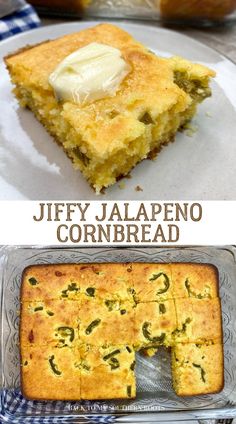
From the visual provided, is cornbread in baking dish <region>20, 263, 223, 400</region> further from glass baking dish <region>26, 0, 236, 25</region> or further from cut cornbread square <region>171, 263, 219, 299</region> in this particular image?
glass baking dish <region>26, 0, 236, 25</region>

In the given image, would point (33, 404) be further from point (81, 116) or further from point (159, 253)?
point (81, 116)

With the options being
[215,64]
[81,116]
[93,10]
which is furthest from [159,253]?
[93,10]

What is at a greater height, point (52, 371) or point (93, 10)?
point (93, 10)

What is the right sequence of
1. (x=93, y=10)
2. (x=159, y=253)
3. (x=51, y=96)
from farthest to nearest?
1. (x=93, y=10)
2. (x=51, y=96)
3. (x=159, y=253)

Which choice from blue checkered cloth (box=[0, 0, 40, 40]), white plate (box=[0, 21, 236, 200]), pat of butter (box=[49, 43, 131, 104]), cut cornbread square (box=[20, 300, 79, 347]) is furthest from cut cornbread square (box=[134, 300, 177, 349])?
blue checkered cloth (box=[0, 0, 40, 40])

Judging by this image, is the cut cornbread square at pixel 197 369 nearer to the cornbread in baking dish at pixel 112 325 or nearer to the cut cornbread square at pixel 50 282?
the cornbread in baking dish at pixel 112 325

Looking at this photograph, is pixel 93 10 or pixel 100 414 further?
pixel 93 10

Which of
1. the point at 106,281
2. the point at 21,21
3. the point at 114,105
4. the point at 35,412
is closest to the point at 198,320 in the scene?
the point at 106,281
